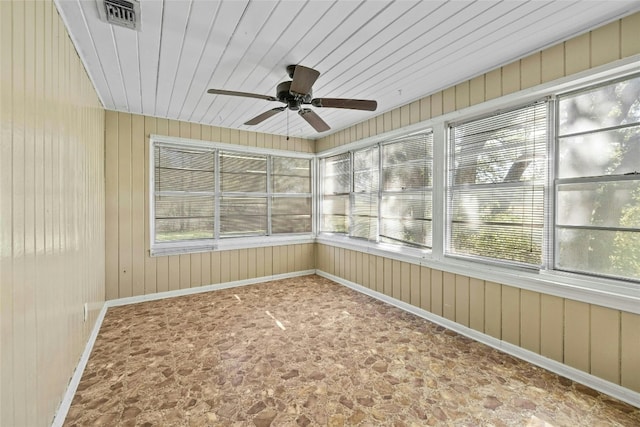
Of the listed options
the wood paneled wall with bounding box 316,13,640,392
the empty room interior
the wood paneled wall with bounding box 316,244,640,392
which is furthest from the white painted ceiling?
the wood paneled wall with bounding box 316,244,640,392

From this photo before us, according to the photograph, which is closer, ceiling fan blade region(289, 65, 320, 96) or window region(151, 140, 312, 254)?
ceiling fan blade region(289, 65, 320, 96)

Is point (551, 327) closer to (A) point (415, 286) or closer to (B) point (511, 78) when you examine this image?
(A) point (415, 286)

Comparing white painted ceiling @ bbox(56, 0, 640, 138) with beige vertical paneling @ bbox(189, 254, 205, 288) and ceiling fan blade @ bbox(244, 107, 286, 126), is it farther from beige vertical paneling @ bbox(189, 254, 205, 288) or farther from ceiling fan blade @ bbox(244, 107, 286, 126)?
beige vertical paneling @ bbox(189, 254, 205, 288)

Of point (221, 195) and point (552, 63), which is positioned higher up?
point (552, 63)

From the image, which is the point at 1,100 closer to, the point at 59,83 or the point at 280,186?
the point at 59,83

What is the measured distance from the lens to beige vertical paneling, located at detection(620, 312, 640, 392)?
183 centimetres

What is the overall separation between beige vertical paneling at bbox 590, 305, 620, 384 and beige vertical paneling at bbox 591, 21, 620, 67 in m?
1.74

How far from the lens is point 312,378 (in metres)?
2.12

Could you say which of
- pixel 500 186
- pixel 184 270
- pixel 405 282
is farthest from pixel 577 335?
pixel 184 270

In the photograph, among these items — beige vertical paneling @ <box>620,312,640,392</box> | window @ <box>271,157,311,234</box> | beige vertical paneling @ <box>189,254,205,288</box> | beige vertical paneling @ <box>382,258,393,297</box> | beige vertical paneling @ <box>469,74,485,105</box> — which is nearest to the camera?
beige vertical paneling @ <box>620,312,640,392</box>

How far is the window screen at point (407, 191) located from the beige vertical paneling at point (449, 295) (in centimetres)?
43

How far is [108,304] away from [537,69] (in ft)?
17.0

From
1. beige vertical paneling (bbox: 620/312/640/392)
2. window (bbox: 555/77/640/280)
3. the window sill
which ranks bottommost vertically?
beige vertical paneling (bbox: 620/312/640/392)

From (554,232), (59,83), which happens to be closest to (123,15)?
(59,83)
